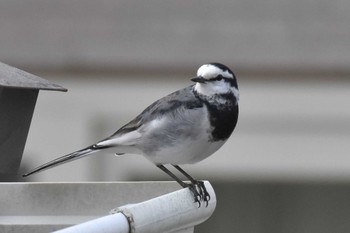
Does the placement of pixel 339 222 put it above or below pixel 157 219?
above

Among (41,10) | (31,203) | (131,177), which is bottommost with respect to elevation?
(31,203)

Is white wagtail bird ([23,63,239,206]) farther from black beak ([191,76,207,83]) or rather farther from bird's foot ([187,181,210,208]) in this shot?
bird's foot ([187,181,210,208])

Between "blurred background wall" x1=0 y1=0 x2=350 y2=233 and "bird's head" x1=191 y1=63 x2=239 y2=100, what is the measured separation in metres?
5.10

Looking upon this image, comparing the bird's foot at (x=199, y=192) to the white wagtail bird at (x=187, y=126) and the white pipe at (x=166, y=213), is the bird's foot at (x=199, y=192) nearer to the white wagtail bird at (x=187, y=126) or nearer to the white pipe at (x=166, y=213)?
the white pipe at (x=166, y=213)

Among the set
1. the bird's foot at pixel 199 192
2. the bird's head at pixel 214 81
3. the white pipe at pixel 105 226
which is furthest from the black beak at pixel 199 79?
the white pipe at pixel 105 226

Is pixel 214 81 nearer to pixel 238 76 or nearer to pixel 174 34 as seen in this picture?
pixel 238 76

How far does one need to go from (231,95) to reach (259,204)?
5085 millimetres

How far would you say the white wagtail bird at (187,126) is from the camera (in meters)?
3.80

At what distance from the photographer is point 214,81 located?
12.8 feet

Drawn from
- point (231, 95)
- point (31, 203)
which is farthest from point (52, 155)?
point (31, 203)

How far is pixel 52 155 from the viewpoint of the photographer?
9.02 metres

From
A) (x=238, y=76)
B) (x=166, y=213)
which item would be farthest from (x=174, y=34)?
(x=166, y=213)

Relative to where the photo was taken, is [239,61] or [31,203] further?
[239,61]

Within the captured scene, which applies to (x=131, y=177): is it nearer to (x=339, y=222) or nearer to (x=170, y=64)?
(x=170, y=64)
